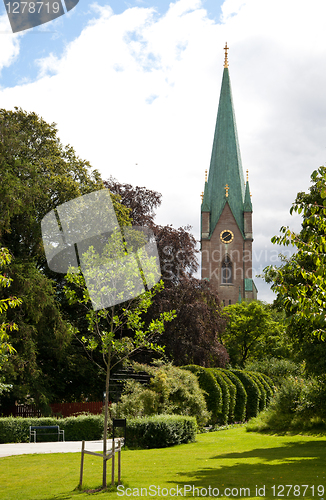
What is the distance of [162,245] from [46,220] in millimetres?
7589

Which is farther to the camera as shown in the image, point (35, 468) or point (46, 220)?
point (46, 220)

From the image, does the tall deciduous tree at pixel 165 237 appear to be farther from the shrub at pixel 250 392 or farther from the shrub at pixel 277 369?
the shrub at pixel 277 369

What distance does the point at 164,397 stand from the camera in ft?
65.3

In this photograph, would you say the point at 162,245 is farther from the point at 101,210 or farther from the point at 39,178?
the point at 39,178

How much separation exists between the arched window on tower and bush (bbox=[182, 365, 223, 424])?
155ft

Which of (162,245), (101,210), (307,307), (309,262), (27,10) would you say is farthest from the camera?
(162,245)

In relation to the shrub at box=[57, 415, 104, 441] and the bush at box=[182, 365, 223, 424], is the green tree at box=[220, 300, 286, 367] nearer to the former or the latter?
the bush at box=[182, 365, 223, 424]

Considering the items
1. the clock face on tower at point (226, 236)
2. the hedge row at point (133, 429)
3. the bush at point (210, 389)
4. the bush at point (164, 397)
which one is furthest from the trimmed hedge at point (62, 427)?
the clock face on tower at point (226, 236)

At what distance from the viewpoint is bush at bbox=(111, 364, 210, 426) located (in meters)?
19.5

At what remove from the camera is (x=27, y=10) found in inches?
173

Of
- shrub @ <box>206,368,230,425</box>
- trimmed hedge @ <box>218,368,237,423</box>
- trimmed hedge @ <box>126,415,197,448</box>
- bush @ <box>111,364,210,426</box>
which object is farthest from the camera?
trimmed hedge @ <box>218,368,237,423</box>

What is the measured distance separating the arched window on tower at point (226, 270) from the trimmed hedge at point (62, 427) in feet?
171

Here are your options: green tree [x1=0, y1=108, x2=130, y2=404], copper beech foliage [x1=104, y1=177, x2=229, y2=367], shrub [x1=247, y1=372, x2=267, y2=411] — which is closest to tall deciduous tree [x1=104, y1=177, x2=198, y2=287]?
copper beech foliage [x1=104, y1=177, x2=229, y2=367]

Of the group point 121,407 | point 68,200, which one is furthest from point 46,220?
point 121,407
